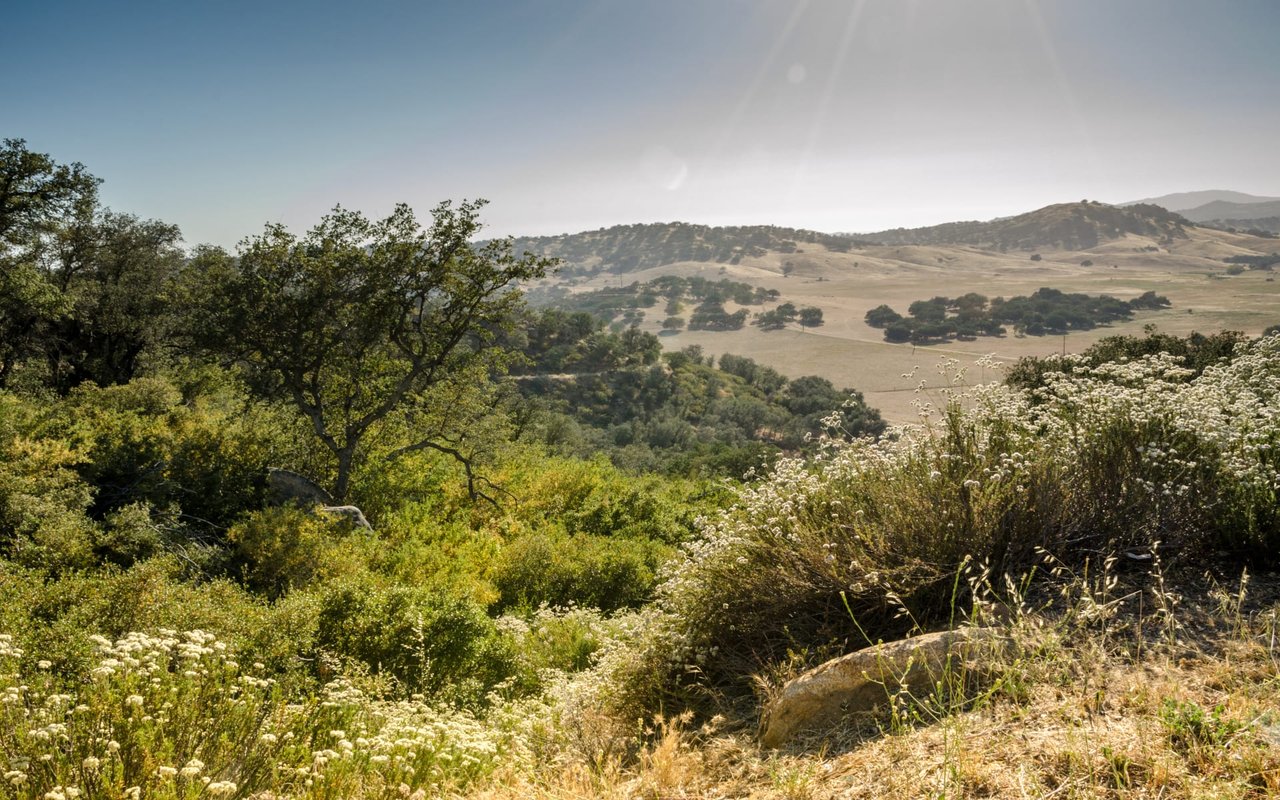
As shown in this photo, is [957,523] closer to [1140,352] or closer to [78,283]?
[1140,352]

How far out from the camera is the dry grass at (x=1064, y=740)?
97.3 inches

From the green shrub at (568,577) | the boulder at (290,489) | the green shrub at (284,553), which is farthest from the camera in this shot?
the boulder at (290,489)

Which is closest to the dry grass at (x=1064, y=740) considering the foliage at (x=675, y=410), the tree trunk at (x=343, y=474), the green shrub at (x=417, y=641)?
the green shrub at (x=417, y=641)

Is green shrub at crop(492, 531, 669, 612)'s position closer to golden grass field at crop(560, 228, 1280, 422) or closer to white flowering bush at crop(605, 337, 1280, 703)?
white flowering bush at crop(605, 337, 1280, 703)

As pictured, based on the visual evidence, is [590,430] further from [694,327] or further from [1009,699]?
[694,327]

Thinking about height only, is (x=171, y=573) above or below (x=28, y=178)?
below

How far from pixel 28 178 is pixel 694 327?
110936 mm

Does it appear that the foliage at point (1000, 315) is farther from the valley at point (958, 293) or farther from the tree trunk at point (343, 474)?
the tree trunk at point (343, 474)

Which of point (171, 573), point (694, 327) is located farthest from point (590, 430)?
point (694, 327)

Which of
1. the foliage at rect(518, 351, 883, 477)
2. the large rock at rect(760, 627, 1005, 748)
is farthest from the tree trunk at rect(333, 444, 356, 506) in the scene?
the foliage at rect(518, 351, 883, 477)

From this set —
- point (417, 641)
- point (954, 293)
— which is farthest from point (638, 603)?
point (954, 293)

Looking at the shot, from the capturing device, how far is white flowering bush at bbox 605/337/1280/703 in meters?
4.18

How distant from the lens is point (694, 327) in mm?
121562

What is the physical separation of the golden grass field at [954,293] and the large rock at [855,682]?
267 inches
